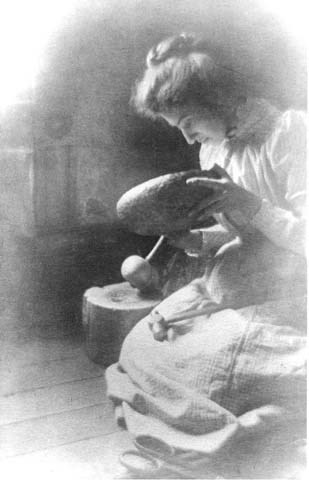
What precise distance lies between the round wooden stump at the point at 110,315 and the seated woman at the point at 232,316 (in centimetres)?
24

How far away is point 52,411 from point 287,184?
87 centimetres

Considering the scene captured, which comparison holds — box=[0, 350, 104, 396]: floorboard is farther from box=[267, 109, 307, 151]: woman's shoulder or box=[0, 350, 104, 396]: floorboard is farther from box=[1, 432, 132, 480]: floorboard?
box=[267, 109, 307, 151]: woman's shoulder

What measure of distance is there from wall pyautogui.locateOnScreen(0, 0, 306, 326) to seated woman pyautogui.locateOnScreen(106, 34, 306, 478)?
0.14 meters

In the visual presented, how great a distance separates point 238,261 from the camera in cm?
132

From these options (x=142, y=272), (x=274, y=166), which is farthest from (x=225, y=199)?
(x=142, y=272)

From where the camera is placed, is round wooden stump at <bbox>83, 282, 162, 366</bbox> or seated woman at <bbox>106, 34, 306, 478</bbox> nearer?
seated woman at <bbox>106, 34, 306, 478</bbox>

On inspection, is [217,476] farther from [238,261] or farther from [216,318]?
[238,261]

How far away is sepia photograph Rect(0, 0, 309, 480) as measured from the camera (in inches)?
47.6

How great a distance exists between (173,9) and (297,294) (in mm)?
753

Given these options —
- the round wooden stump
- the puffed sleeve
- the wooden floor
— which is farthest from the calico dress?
the round wooden stump

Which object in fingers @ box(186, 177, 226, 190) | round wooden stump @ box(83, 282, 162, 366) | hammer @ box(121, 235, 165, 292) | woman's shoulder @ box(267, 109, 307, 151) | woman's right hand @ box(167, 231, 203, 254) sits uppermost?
woman's shoulder @ box(267, 109, 307, 151)

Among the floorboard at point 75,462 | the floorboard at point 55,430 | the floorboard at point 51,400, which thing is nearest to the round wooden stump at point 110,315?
the floorboard at point 51,400

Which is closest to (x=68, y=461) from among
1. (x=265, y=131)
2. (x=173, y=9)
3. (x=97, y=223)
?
(x=97, y=223)

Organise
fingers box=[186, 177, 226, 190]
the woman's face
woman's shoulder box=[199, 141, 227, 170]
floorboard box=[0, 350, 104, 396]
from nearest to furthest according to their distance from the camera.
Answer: fingers box=[186, 177, 226, 190]
the woman's face
woman's shoulder box=[199, 141, 227, 170]
floorboard box=[0, 350, 104, 396]
